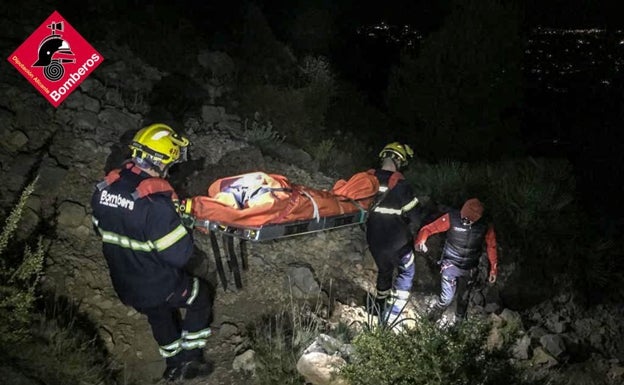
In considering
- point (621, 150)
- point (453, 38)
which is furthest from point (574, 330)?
point (621, 150)

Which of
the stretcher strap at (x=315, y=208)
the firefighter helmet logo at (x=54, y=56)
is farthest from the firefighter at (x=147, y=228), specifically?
the firefighter helmet logo at (x=54, y=56)

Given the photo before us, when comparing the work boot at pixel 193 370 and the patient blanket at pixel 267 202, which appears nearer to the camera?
the patient blanket at pixel 267 202

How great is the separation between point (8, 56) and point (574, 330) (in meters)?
9.96

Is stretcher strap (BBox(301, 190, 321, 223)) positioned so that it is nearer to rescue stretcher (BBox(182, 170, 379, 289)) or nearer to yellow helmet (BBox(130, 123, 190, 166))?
rescue stretcher (BBox(182, 170, 379, 289))

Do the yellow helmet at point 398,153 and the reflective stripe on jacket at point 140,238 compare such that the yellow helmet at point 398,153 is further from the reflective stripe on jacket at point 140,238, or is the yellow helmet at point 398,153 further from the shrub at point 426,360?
the reflective stripe on jacket at point 140,238

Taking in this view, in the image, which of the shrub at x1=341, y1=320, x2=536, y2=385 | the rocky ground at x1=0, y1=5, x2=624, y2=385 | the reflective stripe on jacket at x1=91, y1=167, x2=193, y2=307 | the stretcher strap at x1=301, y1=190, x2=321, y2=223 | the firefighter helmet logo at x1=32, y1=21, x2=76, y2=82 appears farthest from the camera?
the firefighter helmet logo at x1=32, y1=21, x2=76, y2=82

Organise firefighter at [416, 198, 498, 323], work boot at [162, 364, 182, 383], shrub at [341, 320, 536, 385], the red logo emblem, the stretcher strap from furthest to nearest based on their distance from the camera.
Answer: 1. the red logo emblem
2. firefighter at [416, 198, 498, 323]
3. the stretcher strap
4. work boot at [162, 364, 182, 383]
5. shrub at [341, 320, 536, 385]

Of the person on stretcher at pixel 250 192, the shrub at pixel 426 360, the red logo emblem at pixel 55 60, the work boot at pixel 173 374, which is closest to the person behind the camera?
the shrub at pixel 426 360

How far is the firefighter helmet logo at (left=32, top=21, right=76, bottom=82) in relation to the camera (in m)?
7.33

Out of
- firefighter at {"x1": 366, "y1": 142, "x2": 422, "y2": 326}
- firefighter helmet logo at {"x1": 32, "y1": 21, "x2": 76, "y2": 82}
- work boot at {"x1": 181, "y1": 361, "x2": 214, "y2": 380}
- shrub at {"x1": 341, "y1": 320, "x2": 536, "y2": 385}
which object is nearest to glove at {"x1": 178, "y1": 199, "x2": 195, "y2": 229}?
work boot at {"x1": 181, "y1": 361, "x2": 214, "y2": 380}

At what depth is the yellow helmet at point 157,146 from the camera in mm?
3574

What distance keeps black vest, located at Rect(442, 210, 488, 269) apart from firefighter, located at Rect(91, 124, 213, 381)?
3.18m

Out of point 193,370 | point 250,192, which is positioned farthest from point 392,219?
point 193,370

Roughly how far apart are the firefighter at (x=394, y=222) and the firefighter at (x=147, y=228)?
216 centimetres
